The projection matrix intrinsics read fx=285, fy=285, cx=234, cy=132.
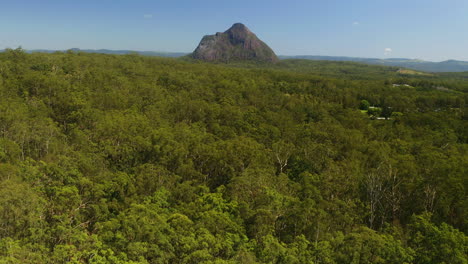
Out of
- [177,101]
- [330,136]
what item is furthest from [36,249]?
[177,101]

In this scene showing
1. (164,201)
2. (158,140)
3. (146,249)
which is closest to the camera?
(146,249)

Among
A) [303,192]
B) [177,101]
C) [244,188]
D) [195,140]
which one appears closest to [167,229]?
[244,188]

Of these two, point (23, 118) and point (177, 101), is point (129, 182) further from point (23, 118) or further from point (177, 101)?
point (177, 101)

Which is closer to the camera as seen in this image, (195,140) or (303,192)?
(303,192)

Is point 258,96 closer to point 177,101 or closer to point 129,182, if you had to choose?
point 177,101

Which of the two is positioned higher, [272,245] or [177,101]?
[177,101]

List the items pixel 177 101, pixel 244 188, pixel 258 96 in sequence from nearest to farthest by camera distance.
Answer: pixel 244 188 → pixel 177 101 → pixel 258 96
